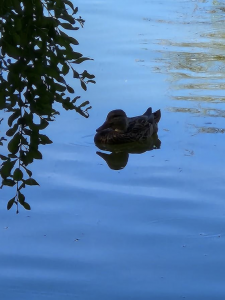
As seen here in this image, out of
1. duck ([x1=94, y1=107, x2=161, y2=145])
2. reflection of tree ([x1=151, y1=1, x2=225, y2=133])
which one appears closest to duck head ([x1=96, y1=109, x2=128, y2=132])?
duck ([x1=94, y1=107, x2=161, y2=145])

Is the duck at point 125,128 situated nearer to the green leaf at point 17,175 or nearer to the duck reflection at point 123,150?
the duck reflection at point 123,150

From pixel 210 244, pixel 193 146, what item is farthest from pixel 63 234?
pixel 193 146

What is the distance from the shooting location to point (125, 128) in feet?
26.2

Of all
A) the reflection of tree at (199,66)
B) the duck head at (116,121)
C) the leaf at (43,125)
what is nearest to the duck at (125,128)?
the duck head at (116,121)

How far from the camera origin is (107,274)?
482cm

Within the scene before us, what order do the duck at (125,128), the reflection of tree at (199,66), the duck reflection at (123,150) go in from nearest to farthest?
the duck reflection at (123,150) → the duck at (125,128) → the reflection of tree at (199,66)

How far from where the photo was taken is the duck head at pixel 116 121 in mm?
7691

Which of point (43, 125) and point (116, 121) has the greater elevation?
point (116, 121)

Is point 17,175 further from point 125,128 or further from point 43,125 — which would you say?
point 125,128

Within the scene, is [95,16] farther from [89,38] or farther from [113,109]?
[113,109]

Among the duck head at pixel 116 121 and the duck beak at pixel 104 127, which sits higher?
the duck head at pixel 116 121

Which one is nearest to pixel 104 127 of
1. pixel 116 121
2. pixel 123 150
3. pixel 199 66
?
pixel 116 121

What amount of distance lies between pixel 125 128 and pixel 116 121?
194mm

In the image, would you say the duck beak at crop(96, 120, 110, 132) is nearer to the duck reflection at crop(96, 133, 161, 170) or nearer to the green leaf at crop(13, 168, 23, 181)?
the duck reflection at crop(96, 133, 161, 170)
